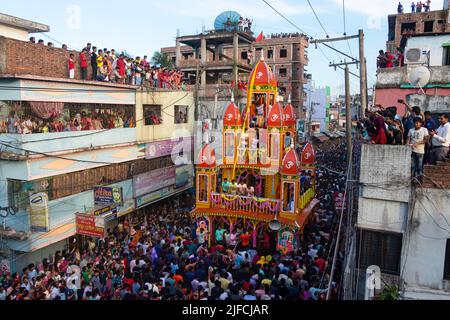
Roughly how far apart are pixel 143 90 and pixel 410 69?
42.8 feet

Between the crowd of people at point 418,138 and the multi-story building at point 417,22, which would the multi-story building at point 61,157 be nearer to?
the crowd of people at point 418,138

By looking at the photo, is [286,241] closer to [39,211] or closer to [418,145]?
[418,145]

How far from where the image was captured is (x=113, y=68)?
18.3m

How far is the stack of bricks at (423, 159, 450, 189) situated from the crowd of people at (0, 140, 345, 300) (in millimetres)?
3726

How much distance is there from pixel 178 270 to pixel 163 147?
11381mm

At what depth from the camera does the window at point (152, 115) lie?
2083cm

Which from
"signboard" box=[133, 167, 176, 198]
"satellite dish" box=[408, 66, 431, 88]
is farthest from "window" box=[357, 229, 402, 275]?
"signboard" box=[133, 167, 176, 198]

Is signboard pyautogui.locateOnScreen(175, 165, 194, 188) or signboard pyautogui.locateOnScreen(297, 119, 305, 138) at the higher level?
signboard pyautogui.locateOnScreen(297, 119, 305, 138)

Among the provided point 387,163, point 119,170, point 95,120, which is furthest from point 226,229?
point 387,163

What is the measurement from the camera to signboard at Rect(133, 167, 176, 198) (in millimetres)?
19359

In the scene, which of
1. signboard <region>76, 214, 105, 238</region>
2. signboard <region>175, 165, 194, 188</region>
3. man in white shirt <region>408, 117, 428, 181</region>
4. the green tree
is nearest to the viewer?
man in white shirt <region>408, 117, 428, 181</region>

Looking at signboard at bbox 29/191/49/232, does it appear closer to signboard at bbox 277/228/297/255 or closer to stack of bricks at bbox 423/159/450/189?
signboard at bbox 277/228/297/255

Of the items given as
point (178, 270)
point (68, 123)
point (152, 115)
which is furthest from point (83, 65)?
point (178, 270)

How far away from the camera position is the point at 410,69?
43.8 feet
